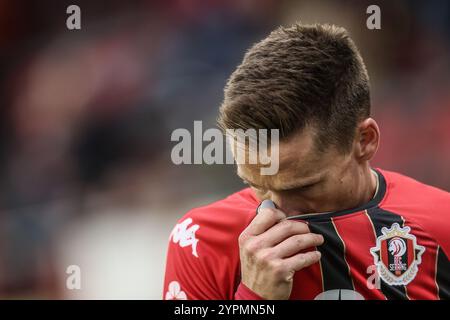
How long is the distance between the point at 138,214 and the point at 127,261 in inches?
15.7

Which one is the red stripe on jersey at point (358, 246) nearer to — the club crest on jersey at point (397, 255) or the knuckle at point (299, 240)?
the club crest on jersey at point (397, 255)

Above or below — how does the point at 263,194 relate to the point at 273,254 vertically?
above

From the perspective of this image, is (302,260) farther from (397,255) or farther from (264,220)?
(397,255)

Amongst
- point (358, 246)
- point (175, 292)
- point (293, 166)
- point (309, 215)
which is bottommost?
point (175, 292)

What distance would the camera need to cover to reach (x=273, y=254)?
1.39 metres

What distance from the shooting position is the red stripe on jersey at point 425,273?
1610 mm

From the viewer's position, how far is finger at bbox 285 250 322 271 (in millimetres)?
1396

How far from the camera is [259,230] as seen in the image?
4.68ft

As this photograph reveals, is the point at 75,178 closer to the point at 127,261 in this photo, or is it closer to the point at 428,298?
the point at 127,261

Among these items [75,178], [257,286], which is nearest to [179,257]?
[257,286]

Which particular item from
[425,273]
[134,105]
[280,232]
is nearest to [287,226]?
[280,232]

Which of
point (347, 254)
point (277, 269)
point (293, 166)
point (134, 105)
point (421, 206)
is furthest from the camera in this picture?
point (134, 105)

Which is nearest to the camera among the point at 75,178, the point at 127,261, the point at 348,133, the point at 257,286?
the point at 257,286

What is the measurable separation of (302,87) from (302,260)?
1.44 ft
